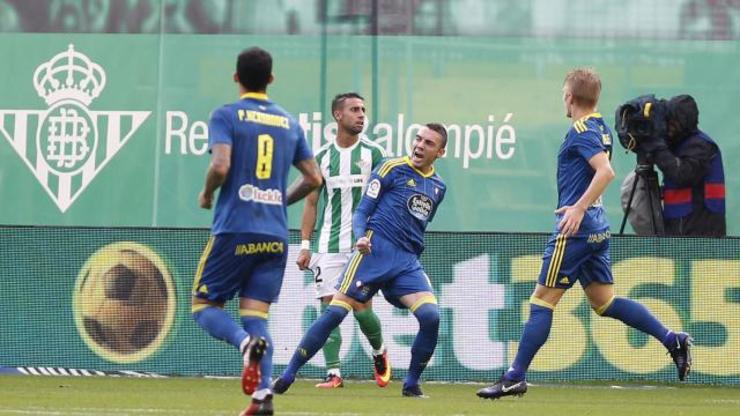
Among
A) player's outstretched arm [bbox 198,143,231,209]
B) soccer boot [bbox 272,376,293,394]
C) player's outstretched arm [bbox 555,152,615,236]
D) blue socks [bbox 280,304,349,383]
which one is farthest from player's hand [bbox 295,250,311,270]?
player's outstretched arm [bbox 198,143,231,209]

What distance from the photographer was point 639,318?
10.8m

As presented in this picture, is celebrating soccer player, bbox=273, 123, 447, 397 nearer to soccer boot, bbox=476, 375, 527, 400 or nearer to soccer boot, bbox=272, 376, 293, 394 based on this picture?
soccer boot, bbox=272, 376, 293, 394

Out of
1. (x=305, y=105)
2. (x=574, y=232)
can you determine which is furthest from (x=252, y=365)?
(x=305, y=105)

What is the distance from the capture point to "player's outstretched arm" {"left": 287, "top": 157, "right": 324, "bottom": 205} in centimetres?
899

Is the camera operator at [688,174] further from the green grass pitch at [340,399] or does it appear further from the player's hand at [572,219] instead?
the player's hand at [572,219]

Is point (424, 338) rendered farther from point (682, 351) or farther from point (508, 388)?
point (682, 351)

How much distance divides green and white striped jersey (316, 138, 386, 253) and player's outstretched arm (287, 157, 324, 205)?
10.2 feet

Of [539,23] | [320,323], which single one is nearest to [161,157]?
[539,23]

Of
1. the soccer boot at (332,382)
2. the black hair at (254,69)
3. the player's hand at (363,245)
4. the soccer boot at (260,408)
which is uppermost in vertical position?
the black hair at (254,69)

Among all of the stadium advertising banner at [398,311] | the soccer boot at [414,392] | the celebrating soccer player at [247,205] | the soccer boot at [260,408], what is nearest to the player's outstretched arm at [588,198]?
the soccer boot at [414,392]

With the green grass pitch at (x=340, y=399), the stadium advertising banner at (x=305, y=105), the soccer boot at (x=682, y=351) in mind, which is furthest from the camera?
the stadium advertising banner at (x=305, y=105)

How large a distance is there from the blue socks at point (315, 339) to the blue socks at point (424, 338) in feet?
1.64

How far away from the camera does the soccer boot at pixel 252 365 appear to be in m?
8.12

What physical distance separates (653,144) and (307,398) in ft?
13.4
